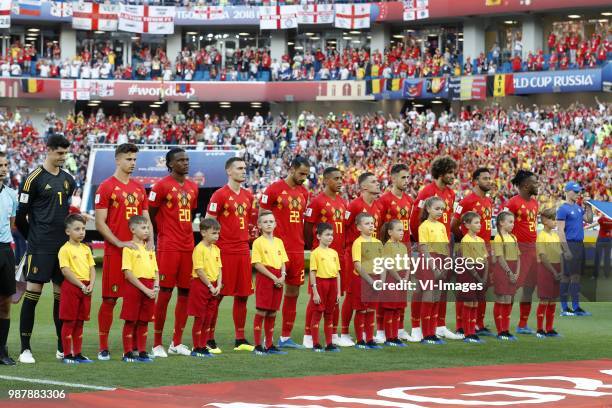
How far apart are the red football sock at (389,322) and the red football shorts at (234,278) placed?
171cm

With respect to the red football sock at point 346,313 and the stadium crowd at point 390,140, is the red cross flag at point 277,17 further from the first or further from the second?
the red football sock at point 346,313

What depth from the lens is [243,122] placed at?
5181 centimetres

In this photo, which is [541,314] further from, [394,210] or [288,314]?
[288,314]

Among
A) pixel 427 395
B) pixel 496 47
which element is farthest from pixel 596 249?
pixel 496 47

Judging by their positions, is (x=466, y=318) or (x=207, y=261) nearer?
(x=207, y=261)

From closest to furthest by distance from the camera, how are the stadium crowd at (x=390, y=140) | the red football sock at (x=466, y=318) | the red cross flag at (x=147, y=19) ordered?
the red football sock at (x=466, y=318)
the stadium crowd at (x=390, y=140)
the red cross flag at (x=147, y=19)

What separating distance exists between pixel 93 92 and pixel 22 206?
43196mm

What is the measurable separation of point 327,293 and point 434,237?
5.53 ft

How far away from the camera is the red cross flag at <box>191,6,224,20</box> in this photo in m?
56.5

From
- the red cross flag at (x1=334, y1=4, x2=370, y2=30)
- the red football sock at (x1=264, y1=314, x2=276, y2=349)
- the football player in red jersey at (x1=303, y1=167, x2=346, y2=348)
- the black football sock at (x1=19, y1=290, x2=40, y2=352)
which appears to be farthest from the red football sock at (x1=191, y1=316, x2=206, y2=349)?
the red cross flag at (x1=334, y1=4, x2=370, y2=30)

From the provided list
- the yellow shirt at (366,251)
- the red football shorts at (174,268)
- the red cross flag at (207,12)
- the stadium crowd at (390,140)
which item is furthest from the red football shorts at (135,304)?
the red cross flag at (207,12)

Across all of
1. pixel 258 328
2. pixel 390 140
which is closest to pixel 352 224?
pixel 258 328

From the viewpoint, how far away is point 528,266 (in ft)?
49.3

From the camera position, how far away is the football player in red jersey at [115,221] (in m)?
11.9
